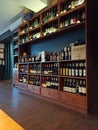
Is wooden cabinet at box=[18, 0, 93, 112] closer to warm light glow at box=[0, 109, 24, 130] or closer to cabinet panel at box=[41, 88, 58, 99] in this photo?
cabinet panel at box=[41, 88, 58, 99]

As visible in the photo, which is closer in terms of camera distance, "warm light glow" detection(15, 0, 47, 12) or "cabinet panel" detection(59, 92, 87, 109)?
"cabinet panel" detection(59, 92, 87, 109)

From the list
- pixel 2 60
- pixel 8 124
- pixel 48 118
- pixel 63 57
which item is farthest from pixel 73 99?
pixel 2 60

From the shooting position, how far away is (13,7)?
547 cm

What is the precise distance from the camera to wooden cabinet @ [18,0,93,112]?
2.85 meters

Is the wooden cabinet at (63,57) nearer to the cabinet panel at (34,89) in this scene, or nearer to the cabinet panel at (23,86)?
the cabinet panel at (34,89)

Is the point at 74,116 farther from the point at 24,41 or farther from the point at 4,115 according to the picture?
the point at 24,41

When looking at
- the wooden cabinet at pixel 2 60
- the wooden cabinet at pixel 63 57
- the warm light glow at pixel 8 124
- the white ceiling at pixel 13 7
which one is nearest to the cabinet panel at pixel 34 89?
the wooden cabinet at pixel 63 57

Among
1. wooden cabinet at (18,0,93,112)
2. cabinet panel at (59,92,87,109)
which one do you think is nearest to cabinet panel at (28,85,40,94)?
wooden cabinet at (18,0,93,112)

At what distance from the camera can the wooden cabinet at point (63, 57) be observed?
9.34 feet

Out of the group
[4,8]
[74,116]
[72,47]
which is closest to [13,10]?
[4,8]

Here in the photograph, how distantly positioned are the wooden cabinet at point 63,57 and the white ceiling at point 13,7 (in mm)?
318

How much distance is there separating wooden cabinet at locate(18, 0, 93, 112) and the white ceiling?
0.32 meters

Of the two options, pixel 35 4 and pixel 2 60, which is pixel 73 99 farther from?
pixel 2 60

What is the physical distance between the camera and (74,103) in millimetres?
2936
